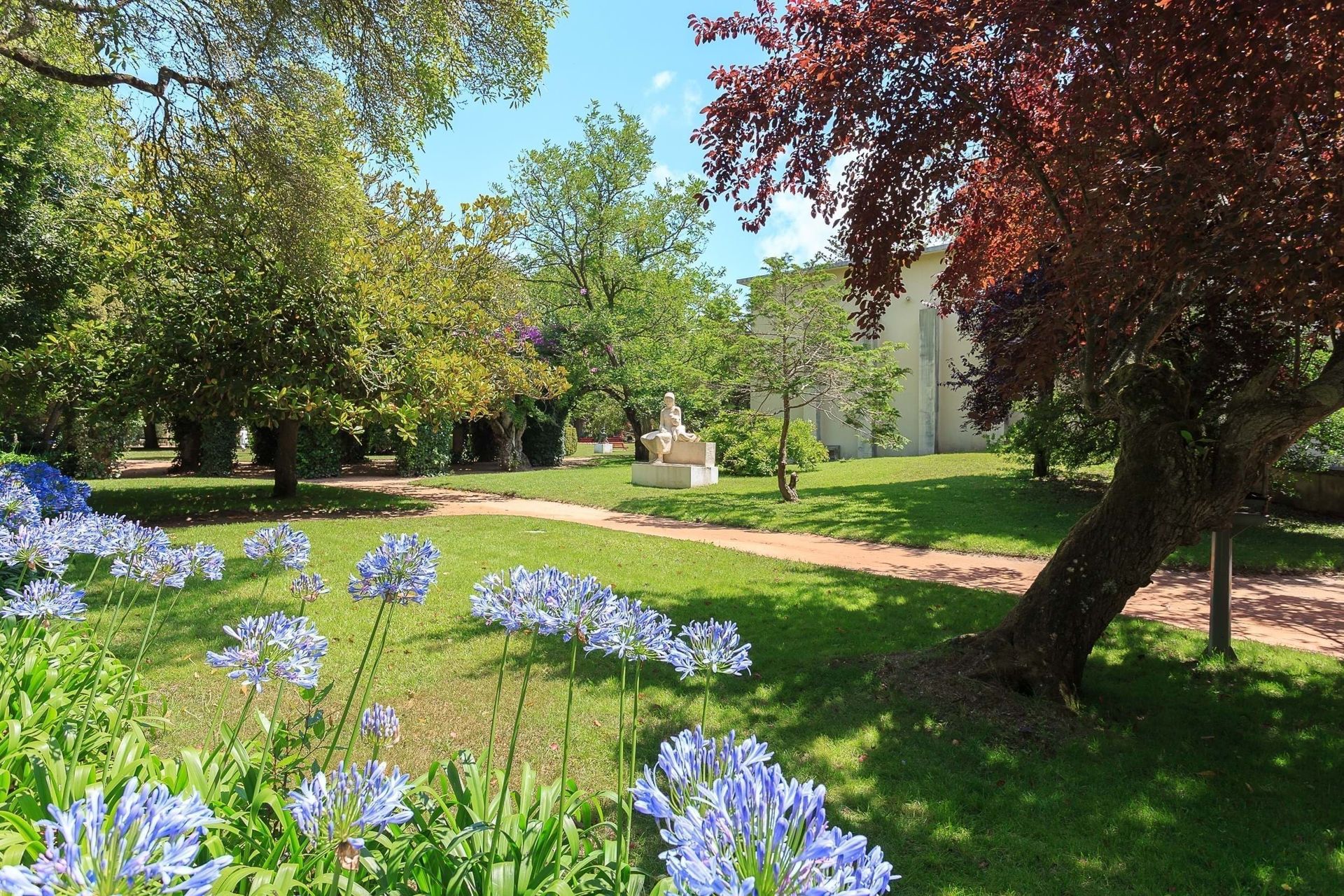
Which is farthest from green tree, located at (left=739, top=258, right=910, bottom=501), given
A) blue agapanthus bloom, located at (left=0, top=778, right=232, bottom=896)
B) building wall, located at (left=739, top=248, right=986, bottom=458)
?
building wall, located at (left=739, top=248, right=986, bottom=458)

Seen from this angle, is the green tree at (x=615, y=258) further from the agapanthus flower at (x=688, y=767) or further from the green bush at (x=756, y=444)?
the agapanthus flower at (x=688, y=767)

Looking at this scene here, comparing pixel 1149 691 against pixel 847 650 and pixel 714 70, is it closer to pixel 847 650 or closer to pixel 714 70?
pixel 847 650

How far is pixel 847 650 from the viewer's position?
201 inches

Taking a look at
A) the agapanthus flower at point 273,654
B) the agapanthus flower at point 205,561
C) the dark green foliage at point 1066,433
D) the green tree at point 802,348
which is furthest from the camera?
the green tree at point 802,348

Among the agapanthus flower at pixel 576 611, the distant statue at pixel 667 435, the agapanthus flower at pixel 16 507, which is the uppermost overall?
the distant statue at pixel 667 435

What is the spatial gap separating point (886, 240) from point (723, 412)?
11398mm

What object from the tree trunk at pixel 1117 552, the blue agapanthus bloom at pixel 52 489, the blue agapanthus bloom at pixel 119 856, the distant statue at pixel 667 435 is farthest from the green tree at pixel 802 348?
the blue agapanthus bloom at pixel 119 856

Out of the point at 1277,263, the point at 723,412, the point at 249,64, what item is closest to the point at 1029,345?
the point at 1277,263

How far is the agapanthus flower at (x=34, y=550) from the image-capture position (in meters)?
2.15

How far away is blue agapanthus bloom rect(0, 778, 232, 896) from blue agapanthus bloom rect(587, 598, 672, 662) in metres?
0.84

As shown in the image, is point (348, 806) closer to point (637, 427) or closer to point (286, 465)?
point (286, 465)

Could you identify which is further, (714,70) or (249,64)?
(249,64)

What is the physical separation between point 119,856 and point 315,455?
22345 mm

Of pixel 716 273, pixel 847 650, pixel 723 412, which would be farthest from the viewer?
pixel 716 273
